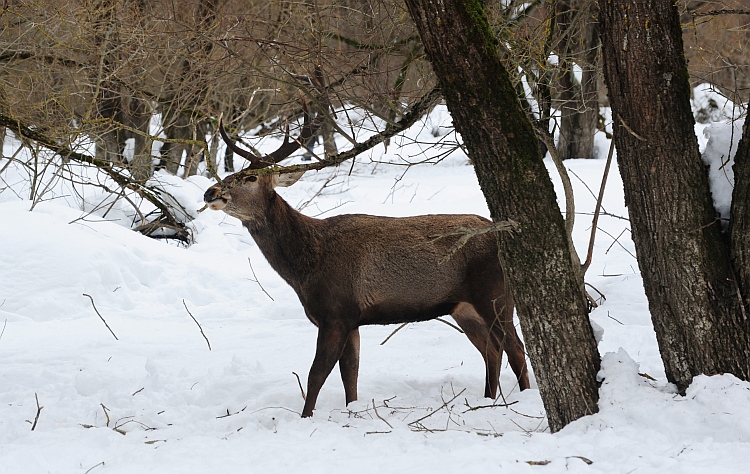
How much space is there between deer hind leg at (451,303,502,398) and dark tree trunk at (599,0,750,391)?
6.99 feet

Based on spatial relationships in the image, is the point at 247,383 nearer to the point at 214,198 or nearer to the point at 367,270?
the point at 367,270

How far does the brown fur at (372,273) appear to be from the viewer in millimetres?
6383

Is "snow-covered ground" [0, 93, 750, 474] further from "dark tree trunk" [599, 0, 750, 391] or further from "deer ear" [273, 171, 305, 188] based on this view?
"deer ear" [273, 171, 305, 188]

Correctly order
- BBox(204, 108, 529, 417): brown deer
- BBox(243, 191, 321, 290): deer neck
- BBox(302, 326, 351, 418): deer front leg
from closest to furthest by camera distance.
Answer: BBox(302, 326, 351, 418): deer front leg
BBox(204, 108, 529, 417): brown deer
BBox(243, 191, 321, 290): deer neck

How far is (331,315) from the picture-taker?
20.7 ft

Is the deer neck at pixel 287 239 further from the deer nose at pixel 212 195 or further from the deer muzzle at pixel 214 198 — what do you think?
the deer nose at pixel 212 195

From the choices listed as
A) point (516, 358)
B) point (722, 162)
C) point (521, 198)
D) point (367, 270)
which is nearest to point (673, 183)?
point (722, 162)

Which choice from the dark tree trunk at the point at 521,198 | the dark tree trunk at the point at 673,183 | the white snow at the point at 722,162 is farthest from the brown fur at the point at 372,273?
the white snow at the point at 722,162

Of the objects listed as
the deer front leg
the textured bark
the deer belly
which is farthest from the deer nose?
the textured bark

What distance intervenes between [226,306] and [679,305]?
6909 mm

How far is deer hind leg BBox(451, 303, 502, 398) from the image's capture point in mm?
6539

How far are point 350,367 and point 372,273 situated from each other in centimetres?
79

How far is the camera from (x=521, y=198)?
4379 millimetres

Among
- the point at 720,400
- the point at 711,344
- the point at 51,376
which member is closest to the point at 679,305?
the point at 711,344
